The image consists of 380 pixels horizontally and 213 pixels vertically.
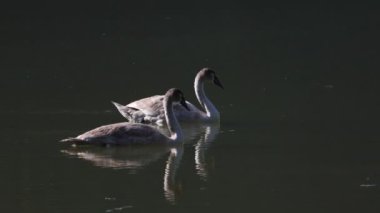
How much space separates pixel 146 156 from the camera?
42.4 feet

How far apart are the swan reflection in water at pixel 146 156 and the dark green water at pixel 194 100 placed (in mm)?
33

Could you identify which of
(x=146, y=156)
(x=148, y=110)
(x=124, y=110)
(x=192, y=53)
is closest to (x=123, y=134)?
(x=146, y=156)

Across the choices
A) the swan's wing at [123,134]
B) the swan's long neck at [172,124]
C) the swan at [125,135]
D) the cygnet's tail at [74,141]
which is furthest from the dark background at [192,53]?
the cygnet's tail at [74,141]

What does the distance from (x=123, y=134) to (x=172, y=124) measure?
2.47 feet

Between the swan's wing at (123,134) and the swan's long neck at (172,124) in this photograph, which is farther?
the swan's long neck at (172,124)

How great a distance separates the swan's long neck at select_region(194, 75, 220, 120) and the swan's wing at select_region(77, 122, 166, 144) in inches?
75.6

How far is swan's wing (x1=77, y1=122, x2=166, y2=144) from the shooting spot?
1316 cm

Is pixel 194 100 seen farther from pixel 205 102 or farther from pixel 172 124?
pixel 172 124

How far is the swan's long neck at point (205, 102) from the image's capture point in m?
15.3

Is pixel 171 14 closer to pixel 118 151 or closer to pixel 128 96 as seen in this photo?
pixel 128 96

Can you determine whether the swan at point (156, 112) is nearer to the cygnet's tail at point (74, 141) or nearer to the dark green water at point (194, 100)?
the dark green water at point (194, 100)

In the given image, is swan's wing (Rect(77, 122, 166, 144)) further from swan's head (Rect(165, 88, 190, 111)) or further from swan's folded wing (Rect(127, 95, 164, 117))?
swan's folded wing (Rect(127, 95, 164, 117))

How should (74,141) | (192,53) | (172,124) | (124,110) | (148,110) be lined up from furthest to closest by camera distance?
(192,53) → (148,110) → (124,110) → (172,124) → (74,141)

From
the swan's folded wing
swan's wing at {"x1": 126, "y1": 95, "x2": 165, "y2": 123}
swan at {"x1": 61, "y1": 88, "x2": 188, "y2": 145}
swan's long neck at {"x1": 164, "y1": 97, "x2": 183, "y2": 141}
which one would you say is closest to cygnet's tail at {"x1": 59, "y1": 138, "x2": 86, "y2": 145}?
swan at {"x1": 61, "y1": 88, "x2": 188, "y2": 145}
